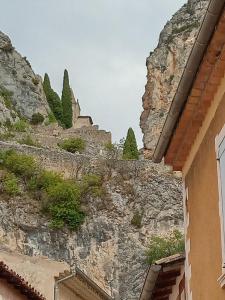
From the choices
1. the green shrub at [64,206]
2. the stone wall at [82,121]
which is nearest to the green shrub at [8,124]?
the green shrub at [64,206]

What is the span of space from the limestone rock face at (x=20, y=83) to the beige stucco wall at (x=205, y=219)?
7440 centimetres

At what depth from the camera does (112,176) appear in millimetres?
65500

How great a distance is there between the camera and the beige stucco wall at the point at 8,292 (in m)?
20.4

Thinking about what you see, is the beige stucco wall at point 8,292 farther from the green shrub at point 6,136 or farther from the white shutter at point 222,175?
the green shrub at point 6,136

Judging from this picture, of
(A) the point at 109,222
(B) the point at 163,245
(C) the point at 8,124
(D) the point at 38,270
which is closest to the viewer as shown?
(D) the point at 38,270

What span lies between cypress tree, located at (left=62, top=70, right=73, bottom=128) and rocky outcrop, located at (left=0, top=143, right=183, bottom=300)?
32.3 m

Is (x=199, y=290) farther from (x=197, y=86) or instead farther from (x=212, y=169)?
(x=197, y=86)

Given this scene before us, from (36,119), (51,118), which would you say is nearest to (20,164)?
(36,119)

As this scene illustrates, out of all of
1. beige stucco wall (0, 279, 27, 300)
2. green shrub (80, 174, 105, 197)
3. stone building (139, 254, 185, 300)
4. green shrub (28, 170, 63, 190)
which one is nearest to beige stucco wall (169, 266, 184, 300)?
stone building (139, 254, 185, 300)

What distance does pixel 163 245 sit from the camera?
59.2 meters

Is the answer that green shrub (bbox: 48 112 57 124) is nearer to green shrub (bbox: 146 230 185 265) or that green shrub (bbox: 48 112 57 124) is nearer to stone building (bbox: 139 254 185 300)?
green shrub (bbox: 146 230 185 265)

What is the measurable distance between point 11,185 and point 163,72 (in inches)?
934

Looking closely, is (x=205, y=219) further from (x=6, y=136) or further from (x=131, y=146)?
(x=131, y=146)

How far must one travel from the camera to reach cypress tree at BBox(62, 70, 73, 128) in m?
98.3
